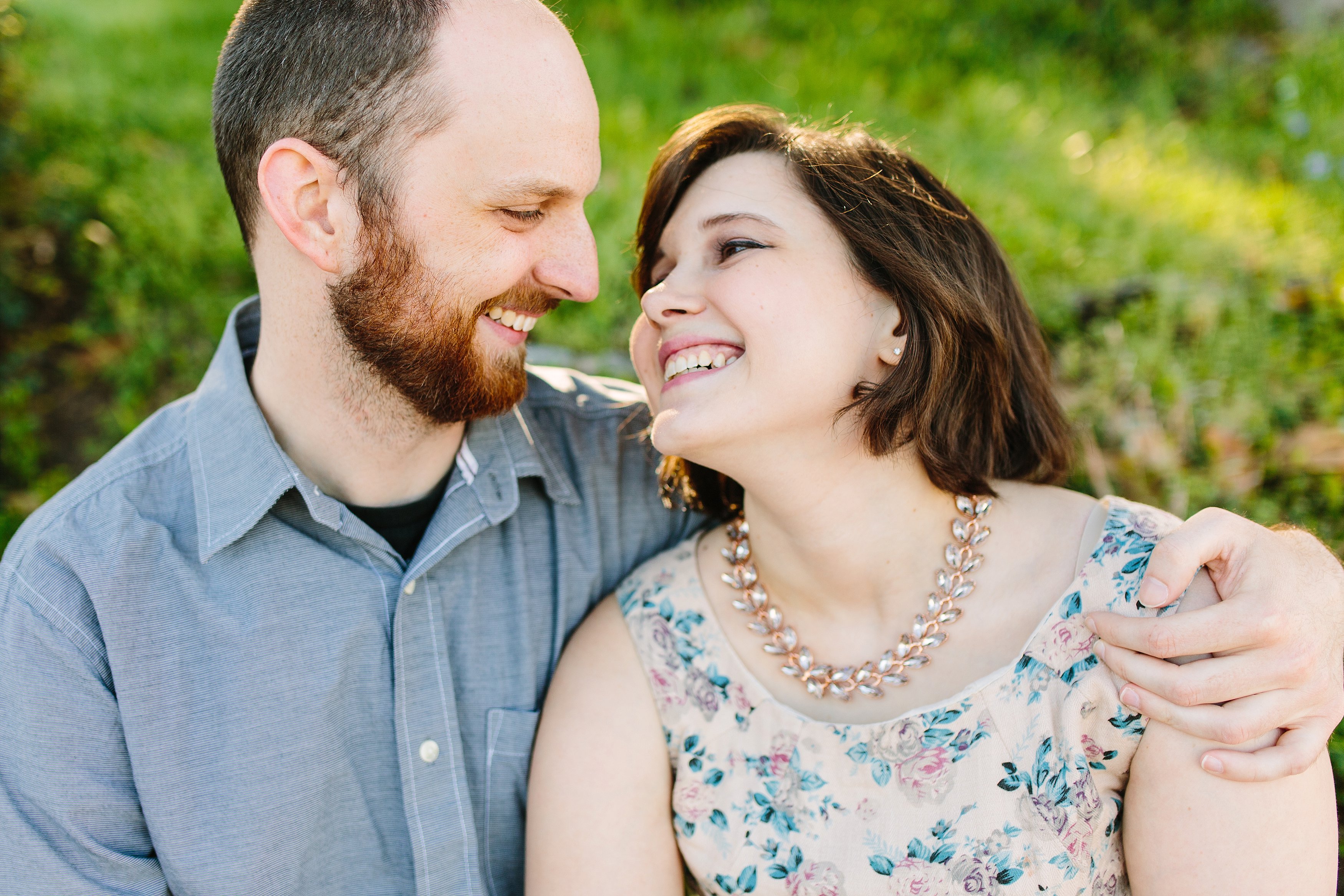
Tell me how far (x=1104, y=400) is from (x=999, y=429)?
1.37m

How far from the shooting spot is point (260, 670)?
1.92m

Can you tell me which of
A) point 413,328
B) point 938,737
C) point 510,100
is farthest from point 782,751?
point 510,100

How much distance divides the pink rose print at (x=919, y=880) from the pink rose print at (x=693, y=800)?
0.40m

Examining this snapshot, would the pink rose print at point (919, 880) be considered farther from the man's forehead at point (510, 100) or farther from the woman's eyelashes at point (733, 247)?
the man's forehead at point (510, 100)

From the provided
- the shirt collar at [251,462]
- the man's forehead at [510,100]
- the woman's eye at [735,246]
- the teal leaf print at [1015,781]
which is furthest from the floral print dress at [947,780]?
the man's forehead at [510,100]

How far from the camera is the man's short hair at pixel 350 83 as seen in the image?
1.98 meters

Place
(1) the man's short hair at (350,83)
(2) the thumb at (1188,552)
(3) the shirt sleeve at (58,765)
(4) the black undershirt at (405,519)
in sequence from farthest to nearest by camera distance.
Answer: (4) the black undershirt at (405,519) < (1) the man's short hair at (350,83) < (3) the shirt sleeve at (58,765) < (2) the thumb at (1188,552)

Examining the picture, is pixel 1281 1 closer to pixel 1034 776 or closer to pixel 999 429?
pixel 999 429

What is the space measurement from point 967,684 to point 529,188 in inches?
54.3

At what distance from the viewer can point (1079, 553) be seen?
6.36 ft

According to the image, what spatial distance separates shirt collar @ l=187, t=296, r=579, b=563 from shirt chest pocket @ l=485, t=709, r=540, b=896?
0.47 meters

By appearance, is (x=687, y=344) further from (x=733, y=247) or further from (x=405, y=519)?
(x=405, y=519)

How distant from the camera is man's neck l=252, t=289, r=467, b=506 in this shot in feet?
6.97

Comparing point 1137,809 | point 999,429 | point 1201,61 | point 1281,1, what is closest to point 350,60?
point 999,429
